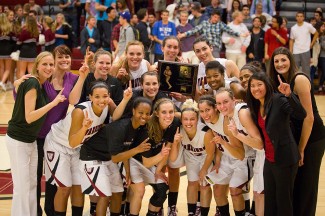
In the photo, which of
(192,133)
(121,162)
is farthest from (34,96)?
(192,133)

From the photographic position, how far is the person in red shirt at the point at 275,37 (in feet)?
46.7

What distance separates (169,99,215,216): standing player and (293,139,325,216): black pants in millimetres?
926

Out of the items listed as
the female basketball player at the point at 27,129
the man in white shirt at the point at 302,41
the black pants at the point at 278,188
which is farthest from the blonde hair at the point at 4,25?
the black pants at the point at 278,188

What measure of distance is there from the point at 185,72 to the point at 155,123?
0.76 m

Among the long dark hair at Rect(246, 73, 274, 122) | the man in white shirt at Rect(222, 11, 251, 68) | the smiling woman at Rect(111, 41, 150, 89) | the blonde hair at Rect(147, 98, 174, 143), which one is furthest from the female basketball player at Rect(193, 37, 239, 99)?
the man in white shirt at Rect(222, 11, 251, 68)

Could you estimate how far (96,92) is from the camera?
5820 millimetres

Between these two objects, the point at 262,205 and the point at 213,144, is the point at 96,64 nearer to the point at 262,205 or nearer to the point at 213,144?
the point at 213,144

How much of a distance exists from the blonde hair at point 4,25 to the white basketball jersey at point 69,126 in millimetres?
8803

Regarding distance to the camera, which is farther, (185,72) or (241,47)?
(241,47)

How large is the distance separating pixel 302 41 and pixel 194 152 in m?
8.88

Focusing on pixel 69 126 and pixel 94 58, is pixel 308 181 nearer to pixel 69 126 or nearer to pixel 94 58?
pixel 69 126

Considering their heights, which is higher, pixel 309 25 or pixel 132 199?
pixel 309 25

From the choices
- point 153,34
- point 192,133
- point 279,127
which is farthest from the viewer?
point 153,34

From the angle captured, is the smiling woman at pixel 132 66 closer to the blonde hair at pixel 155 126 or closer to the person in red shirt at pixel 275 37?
the blonde hair at pixel 155 126
